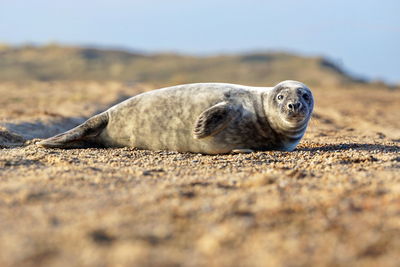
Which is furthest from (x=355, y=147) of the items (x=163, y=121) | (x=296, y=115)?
(x=163, y=121)

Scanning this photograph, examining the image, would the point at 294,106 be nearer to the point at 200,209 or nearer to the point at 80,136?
the point at 80,136

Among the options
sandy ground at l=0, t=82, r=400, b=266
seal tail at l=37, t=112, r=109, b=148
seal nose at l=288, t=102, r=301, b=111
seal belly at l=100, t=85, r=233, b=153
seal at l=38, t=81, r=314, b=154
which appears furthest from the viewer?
seal tail at l=37, t=112, r=109, b=148

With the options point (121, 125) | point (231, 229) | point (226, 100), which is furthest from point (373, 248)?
point (121, 125)

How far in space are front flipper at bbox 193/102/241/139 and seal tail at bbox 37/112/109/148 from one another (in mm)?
1260

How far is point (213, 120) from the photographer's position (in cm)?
508

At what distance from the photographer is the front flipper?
16.6 feet

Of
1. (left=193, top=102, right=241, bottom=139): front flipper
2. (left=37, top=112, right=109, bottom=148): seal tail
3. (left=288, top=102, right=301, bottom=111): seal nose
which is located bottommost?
(left=37, top=112, right=109, bottom=148): seal tail

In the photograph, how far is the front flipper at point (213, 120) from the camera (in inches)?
199

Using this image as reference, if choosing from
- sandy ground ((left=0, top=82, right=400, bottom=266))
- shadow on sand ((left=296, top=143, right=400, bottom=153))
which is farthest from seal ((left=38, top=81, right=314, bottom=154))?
sandy ground ((left=0, top=82, right=400, bottom=266))

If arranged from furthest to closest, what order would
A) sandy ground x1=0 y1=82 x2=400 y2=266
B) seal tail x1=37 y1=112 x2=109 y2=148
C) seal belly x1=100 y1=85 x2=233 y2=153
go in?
1. seal tail x1=37 y1=112 x2=109 y2=148
2. seal belly x1=100 y1=85 x2=233 y2=153
3. sandy ground x1=0 y1=82 x2=400 y2=266

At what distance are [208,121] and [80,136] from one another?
1524mm

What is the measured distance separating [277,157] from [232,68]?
104ft

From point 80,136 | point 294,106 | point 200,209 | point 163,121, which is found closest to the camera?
point 200,209

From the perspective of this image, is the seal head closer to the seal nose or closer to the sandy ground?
the seal nose
